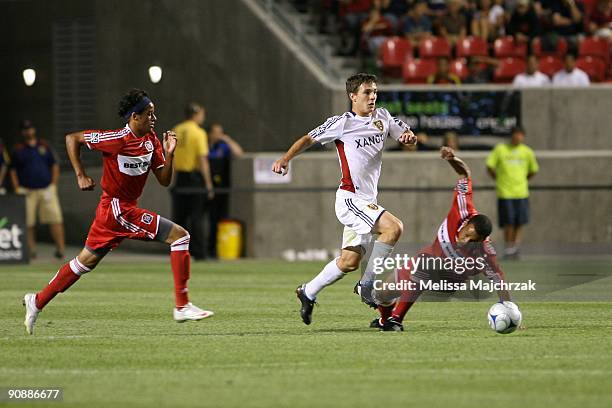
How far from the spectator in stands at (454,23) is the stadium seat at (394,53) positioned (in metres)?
0.91

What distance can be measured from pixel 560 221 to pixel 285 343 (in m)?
14.9

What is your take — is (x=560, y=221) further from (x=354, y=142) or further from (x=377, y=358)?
(x=377, y=358)

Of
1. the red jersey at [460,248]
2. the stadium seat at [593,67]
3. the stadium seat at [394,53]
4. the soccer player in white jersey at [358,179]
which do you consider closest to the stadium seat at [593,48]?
the stadium seat at [593,67]

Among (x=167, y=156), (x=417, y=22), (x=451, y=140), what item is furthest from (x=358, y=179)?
(x=417, y=22)

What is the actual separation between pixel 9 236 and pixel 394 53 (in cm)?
830

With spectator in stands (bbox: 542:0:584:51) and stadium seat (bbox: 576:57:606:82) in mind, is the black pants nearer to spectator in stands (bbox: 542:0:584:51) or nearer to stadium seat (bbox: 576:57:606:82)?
stadium seat (bbox: 576:57:606:82)

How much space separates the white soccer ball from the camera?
11.3 metres

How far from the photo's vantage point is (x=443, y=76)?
25.6 metres

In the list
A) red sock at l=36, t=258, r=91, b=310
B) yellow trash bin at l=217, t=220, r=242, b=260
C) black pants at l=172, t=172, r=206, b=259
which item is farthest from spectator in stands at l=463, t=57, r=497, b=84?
red sock at l=36, t=258, r=91, b=310

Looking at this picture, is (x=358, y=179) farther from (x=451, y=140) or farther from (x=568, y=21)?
(x=568, y=21)

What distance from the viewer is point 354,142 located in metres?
12.2

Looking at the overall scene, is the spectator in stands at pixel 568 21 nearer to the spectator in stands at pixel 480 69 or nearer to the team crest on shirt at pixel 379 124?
the spectator in stands at pixel 480 69

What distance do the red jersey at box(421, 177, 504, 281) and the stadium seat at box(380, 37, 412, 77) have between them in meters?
14.6

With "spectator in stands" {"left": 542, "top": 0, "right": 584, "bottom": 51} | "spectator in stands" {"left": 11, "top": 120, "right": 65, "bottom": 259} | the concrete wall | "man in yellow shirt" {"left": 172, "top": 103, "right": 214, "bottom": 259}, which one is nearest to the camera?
"man in yellow shirt" {"left": 172, "top": 103, "right": 214, "bottom": 259}
